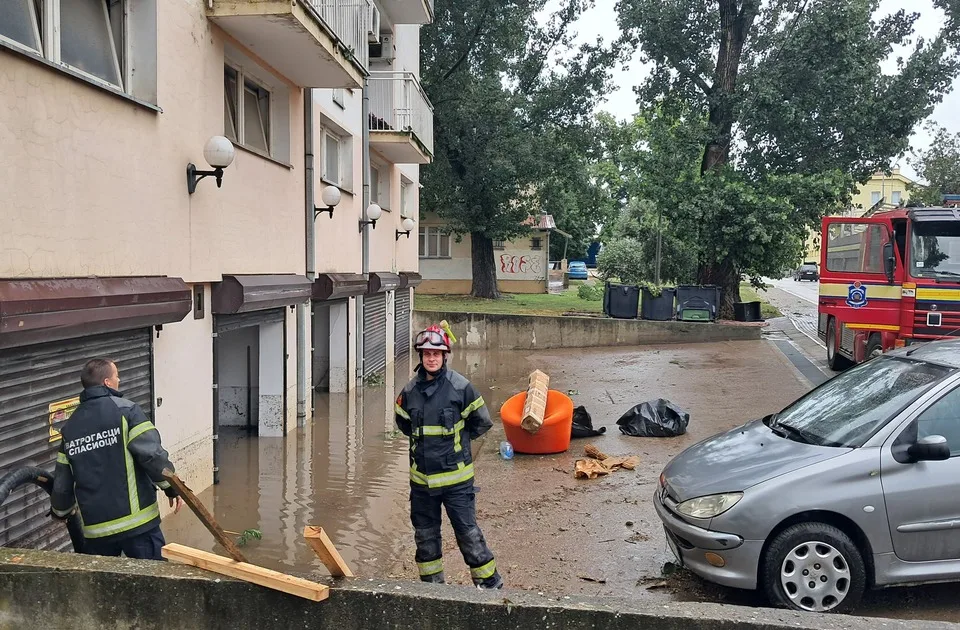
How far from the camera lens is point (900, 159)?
23.5 metres

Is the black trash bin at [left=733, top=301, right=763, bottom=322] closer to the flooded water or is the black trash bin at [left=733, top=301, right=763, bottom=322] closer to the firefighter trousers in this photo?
the flooded water

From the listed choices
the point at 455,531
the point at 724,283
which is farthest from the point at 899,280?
the point at 724,283

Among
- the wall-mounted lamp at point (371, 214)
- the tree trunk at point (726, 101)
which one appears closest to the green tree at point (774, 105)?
the tree trunk at point (726, 101)

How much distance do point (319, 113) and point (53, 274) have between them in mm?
7035

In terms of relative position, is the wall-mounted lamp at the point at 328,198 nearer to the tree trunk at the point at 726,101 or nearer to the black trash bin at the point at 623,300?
the black trash bin at the point at 623,300

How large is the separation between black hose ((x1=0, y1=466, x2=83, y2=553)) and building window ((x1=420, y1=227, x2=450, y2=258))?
97.3ft

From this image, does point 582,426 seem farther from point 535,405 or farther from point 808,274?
point 808,274

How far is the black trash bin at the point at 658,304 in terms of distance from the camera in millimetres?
22438

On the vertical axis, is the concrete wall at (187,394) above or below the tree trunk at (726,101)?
below

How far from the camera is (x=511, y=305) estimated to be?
26297mm

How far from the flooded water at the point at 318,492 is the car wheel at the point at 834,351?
7.27 m

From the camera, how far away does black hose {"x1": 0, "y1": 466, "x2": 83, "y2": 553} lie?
381cm

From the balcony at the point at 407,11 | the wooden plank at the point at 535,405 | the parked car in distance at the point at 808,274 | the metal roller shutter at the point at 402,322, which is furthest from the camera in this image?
the parked car in distance at the point at 808,274

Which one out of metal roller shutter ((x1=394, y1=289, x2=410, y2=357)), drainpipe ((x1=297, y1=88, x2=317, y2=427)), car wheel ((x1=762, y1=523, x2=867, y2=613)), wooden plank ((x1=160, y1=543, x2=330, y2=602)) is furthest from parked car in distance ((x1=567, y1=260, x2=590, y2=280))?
wooden plank ((x1=160, y1=543, x2=330, y2=602))
